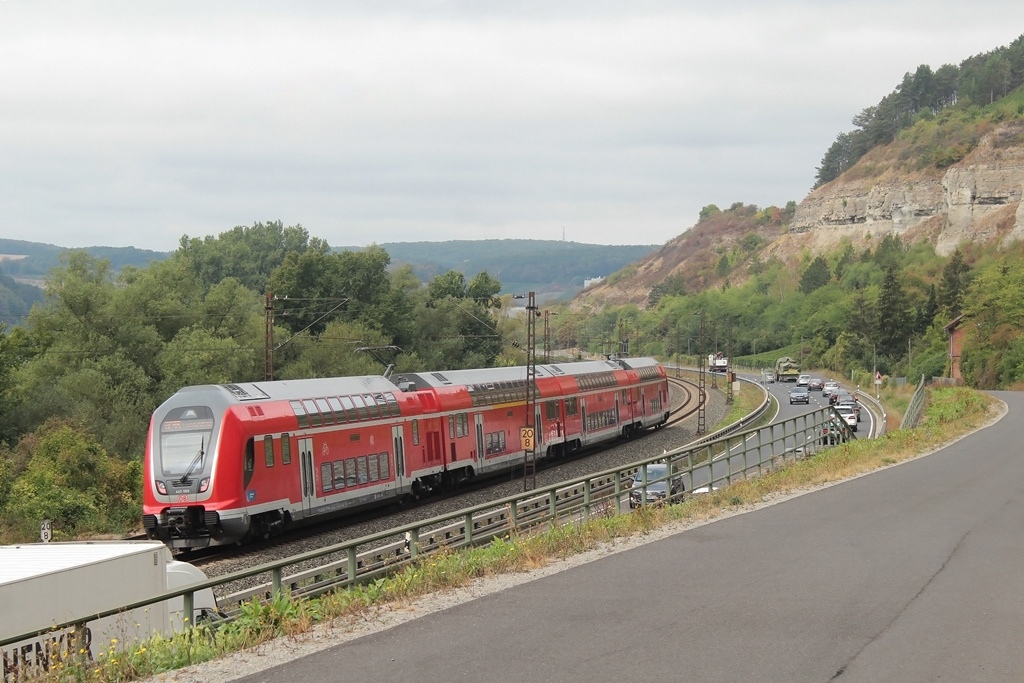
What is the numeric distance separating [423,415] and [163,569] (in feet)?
59.0

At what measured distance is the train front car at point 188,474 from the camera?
2405cm

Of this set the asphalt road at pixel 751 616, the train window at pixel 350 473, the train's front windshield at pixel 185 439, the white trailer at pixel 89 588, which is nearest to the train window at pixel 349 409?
the train window at pixel 350 473

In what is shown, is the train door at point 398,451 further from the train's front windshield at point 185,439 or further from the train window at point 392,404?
the train's front windshield at point 185,439

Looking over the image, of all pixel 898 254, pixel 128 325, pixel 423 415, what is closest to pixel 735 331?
pixel 898 254

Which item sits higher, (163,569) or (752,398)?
(163,569)

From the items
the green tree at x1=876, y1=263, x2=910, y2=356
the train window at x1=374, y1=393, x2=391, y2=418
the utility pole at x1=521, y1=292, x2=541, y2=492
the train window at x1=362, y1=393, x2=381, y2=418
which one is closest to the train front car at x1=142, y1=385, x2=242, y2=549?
the train window at x1=362, y1=393, x2=381, y2=418

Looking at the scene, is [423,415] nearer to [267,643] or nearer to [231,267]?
[267,643]

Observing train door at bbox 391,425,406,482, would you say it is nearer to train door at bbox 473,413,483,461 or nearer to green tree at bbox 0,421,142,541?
train door at bbox 473,413,483,461

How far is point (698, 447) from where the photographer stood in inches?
811

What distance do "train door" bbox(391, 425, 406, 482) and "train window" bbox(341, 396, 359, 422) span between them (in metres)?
2.21

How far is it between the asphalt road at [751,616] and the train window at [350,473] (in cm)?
1351

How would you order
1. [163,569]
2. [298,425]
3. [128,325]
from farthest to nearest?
[128,325] < [298,425] < [163,569]

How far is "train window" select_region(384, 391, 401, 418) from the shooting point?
103 feet

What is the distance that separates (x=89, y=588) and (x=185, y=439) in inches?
413
